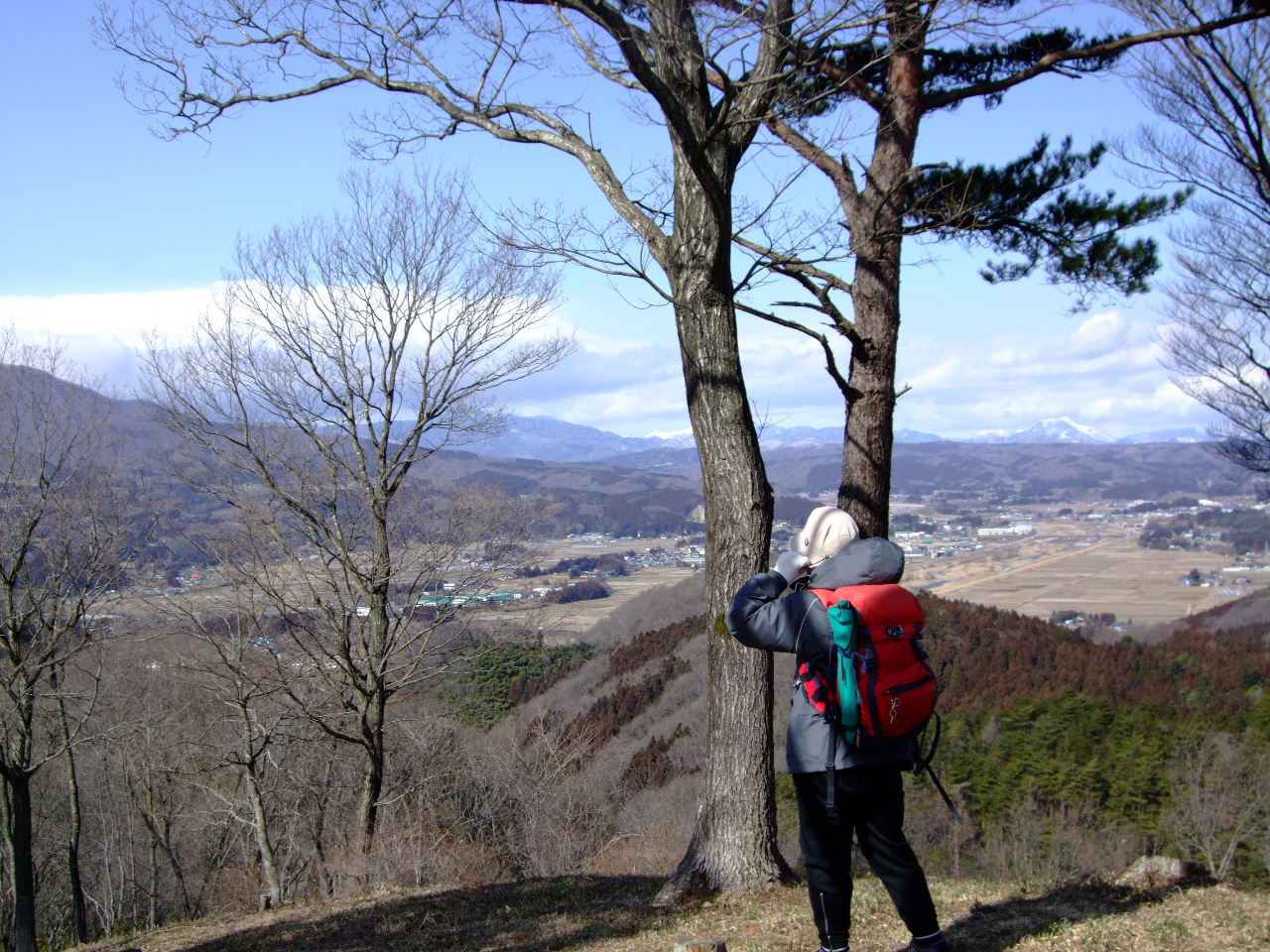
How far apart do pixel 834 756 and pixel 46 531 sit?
9250mm

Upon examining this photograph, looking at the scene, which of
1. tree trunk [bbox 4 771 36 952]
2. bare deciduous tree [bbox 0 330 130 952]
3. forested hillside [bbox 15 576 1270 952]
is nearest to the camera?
tree trunk [bbox 4 771 36 952]

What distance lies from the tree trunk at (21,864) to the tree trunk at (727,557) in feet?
21.0

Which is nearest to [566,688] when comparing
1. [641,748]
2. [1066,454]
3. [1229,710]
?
[641,748]

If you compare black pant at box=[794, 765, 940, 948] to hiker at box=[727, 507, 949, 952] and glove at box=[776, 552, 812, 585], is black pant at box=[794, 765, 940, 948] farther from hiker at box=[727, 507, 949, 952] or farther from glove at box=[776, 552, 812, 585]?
glove at box=[776, 552, 812, 585]

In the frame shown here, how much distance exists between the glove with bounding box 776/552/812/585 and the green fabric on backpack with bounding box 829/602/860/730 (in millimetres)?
256

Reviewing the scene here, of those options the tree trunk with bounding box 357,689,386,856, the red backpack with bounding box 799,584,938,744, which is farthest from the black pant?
the tree trunk with bounding box 357,689,386,856

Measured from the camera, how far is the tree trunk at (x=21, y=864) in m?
7.37

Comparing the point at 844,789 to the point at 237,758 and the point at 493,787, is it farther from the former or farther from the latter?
the point at 493,787

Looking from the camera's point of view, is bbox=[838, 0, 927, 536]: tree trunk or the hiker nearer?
the hiker

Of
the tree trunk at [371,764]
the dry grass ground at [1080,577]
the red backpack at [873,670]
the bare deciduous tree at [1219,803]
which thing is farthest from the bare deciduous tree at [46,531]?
the dry grass ground at [1080,577]

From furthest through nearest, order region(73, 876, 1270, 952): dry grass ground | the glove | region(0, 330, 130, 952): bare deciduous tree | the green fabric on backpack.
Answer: region(0, 330, 130, 952): bare deciduous tree
region(73, 876, 1270, 952): dry grass ground
the glove
the green fabric on backpack

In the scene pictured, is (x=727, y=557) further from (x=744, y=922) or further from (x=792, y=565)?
(x=744, y=922)

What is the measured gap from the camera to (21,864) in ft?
25.5

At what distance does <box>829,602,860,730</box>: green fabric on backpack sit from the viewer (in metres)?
2.49
